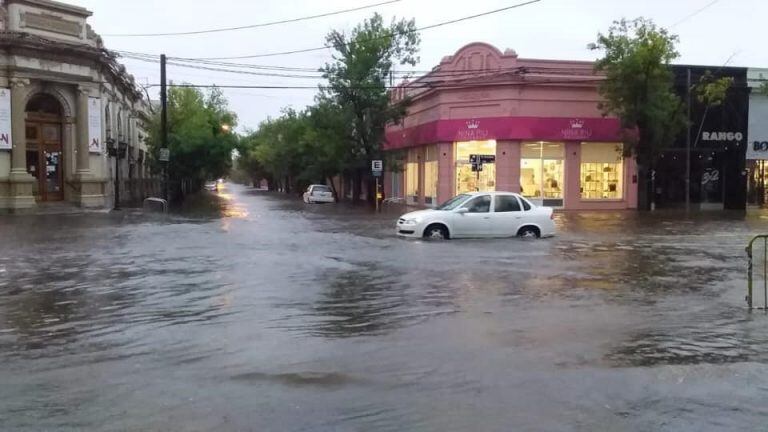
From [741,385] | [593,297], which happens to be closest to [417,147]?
[593,297]

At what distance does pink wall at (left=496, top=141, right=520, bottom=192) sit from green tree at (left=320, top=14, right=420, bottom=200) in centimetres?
925

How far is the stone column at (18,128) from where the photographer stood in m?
30.7

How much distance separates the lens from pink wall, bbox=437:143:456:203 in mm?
38531

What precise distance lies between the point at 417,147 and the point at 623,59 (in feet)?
47.6

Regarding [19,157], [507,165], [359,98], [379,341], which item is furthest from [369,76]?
[379,341]

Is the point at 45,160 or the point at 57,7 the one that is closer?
the point at 57,7

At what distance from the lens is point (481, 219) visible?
1956 centimetres

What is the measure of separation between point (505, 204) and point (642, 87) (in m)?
16.7

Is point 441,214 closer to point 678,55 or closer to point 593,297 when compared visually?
point 593,297

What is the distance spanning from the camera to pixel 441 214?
19.4 metres

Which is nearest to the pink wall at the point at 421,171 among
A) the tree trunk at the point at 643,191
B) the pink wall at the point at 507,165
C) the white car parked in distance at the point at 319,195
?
the pink wall at the point at 507,165

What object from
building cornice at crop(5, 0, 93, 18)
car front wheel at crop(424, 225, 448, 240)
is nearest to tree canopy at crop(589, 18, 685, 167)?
car front wheel at crop(424, 225, 448, 240)

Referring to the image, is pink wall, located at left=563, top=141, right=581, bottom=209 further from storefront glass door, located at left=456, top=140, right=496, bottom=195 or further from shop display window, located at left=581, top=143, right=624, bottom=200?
storefront glass door, located at left=456, top=140, right=496, bottom=195

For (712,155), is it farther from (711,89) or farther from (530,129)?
(530,129)
